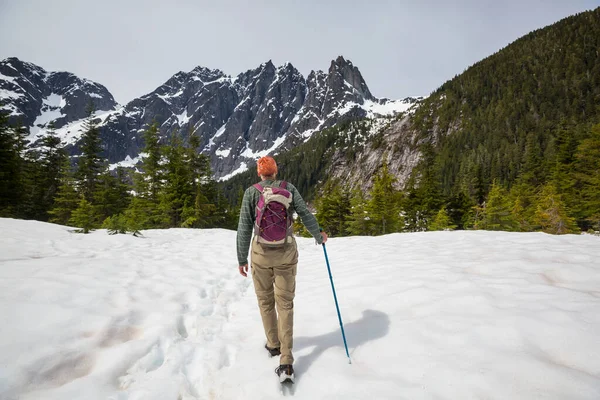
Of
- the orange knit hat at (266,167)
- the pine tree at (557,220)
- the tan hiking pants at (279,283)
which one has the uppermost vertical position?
the orange knit hat at (266,167)

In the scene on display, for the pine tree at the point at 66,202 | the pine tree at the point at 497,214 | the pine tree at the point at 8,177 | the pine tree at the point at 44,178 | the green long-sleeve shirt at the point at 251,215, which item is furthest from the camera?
the pine tree at the point at 44,178

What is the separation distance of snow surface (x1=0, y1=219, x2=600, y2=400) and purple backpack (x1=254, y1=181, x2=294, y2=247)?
5.30 ft

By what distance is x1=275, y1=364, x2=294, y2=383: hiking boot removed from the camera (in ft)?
8.89

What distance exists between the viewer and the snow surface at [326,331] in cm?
254

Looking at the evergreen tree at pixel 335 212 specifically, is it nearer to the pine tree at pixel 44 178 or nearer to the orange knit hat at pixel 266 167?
the orange knit hat at pixel 266 167

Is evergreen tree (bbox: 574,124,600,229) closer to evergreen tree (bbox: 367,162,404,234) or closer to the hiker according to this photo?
evergreen tree (bbox: 367,162,404,234)

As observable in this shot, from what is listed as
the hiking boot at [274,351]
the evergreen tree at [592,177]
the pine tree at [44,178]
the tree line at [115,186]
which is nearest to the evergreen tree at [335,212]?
the tree line at [115,186]

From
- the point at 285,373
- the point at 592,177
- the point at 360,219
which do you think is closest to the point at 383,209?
the point at 360,219

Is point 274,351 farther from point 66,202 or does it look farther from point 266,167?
point 66,202

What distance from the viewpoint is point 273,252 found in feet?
9.82

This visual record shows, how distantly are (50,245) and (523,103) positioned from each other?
484 feet

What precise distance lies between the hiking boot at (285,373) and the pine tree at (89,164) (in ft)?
97.7

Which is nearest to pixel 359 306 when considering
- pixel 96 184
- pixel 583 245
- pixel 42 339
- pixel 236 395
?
pixel 236 395

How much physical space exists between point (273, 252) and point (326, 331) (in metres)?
1.83
